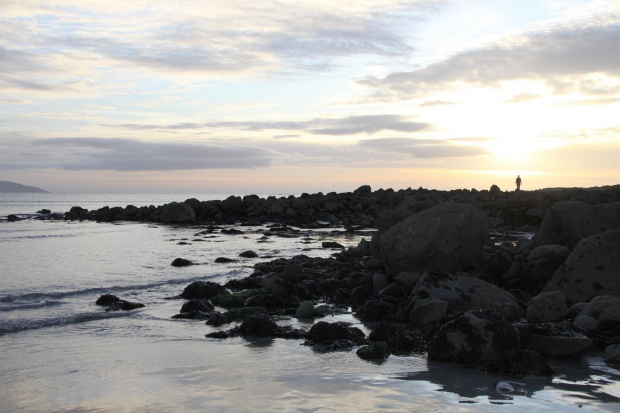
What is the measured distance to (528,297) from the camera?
1080 centimetres

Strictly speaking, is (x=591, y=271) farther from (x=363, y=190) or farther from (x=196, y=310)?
(x=363, y=190)

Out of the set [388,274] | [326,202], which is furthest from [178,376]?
[326,202]

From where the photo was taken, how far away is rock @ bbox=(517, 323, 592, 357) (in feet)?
22.7

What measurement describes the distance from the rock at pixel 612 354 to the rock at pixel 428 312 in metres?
2.56

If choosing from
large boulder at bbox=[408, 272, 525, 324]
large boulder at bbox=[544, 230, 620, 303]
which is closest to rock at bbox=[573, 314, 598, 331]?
large boulder at bbox=[408, 272, 525, 324]

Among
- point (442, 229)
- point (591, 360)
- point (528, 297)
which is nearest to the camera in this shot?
point (591, 360)

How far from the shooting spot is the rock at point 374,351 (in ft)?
22.7

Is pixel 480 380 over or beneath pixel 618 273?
beneath

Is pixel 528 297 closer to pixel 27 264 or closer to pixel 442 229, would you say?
pixel 442 229

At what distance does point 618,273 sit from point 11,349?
9807 millimetres

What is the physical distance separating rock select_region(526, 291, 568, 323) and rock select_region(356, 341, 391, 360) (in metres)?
3.10

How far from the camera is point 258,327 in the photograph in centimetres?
832

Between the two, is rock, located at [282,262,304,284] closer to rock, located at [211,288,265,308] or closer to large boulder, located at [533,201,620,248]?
rock, located at [211,288,265,308]

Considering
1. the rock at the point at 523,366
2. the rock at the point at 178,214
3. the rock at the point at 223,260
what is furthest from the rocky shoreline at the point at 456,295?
the rock at the point at 178,214
